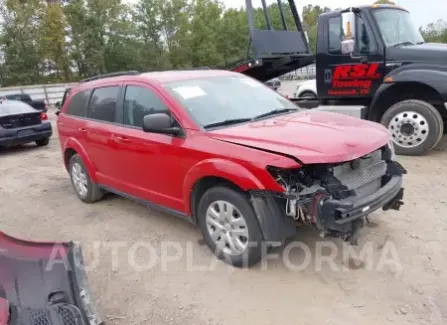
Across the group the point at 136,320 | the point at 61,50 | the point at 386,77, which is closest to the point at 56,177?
the point at 136,320

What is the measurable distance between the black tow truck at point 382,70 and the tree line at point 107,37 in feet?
65.1

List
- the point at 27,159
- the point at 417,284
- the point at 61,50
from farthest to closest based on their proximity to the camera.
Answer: the point at 61,50, the point at 27,159, the point at 417,284

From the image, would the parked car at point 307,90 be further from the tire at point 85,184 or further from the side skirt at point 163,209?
the side skirt at point 163,209

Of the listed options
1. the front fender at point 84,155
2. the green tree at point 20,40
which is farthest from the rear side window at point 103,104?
the green tree at point 20,40

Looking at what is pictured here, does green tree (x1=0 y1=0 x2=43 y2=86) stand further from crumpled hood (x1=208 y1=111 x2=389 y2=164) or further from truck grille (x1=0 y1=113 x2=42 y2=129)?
crumpled hood (x1=208 y1=111 x2=389 y2=164)

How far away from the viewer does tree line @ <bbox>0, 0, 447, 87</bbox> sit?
26766mm

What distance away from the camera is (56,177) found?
24.3ft

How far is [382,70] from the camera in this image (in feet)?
23.0

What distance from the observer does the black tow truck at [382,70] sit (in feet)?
21.5

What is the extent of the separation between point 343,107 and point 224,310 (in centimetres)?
510

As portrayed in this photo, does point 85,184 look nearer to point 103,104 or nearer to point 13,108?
point 103,104

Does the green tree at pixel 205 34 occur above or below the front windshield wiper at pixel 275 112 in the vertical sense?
above

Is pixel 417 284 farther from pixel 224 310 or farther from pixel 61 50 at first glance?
pixel 61 50

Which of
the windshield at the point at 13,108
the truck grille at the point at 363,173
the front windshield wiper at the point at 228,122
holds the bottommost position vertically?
the truck grille at the point at 363,173
